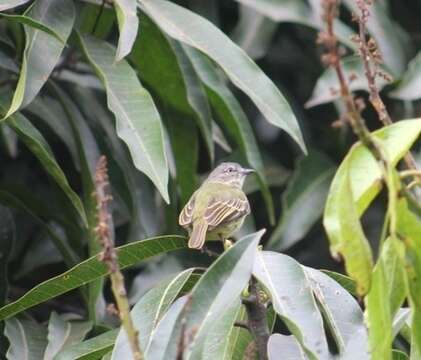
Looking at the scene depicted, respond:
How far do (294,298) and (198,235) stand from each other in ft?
4.84

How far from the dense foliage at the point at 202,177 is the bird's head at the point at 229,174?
0.39 feet

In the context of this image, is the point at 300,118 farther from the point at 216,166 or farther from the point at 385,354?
the point at 385,354

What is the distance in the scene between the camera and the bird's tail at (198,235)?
4297 mm

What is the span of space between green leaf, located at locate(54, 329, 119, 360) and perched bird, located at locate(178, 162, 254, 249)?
100 centimetres

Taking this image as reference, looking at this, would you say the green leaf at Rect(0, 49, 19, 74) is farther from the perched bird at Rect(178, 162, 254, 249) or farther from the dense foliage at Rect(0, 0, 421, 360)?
the perched bird at Rect(178, 162, 254, 249)

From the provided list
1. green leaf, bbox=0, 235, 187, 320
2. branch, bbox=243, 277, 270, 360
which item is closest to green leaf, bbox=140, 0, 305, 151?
green leaf, bbox=0, 235, 187, 320

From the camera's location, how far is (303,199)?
19.5 ft

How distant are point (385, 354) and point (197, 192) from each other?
9.12 feet

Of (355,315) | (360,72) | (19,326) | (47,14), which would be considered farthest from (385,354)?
(360,72)

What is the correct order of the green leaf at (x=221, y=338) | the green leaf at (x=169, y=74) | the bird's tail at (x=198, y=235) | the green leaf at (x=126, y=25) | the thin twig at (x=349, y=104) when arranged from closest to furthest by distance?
1. the thin twig at (x=349, y=104)
2. the green leaf at (x=221, y=338)
3. the green leaf at (x=126, y=25)
4. the bird's tail at (x=198, y=235)
5. the green leaf at (x=169, y=74)


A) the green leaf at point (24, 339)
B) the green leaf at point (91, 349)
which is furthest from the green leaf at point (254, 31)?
the green leaf at point (91, 349)

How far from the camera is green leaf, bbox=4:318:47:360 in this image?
397 centimetres

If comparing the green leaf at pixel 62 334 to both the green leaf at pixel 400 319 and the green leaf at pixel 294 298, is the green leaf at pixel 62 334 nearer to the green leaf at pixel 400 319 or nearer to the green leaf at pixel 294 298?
the green leaf at pixel 294 298

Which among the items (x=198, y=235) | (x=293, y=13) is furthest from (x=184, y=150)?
(x=293, y=13)
